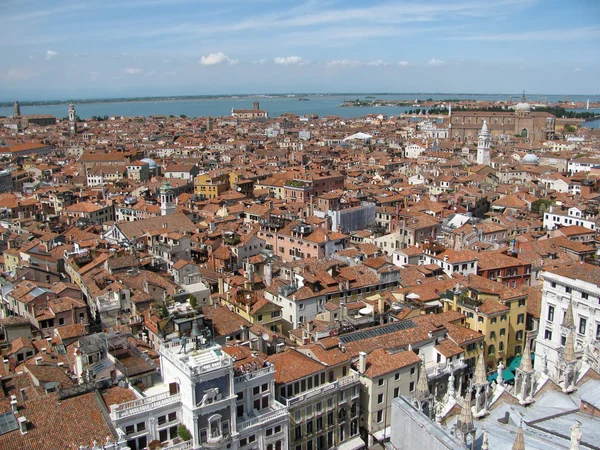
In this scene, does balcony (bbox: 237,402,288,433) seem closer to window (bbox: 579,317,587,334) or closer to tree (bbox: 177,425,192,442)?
tree (bbox: 177,425,192,442)

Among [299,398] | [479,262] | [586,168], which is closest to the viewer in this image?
[299,398]

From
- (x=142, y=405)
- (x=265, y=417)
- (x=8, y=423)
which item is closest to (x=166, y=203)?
(x=265, y=417)

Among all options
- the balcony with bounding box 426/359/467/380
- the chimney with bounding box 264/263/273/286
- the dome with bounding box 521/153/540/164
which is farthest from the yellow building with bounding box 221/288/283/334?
the dome with bounding box 521/153/540/164

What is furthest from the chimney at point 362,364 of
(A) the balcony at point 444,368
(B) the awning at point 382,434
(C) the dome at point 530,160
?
(C) the dome at point 530,160

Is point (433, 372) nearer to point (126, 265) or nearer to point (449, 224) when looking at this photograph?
point (126, 265)

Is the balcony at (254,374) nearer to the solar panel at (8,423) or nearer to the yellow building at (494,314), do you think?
the solar panel at (8,423)

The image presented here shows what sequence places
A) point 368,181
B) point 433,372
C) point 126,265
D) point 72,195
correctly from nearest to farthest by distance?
point 433,372 → point 126,265 → point 72,195 → point 368,181

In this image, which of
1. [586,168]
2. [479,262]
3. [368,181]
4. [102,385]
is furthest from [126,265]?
[586,168]
